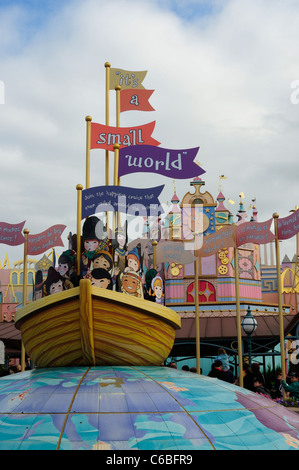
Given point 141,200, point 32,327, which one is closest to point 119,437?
point 32,327

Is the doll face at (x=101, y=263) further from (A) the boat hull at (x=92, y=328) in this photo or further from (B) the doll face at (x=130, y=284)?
(A) the boat hull at (x=92, y=328)

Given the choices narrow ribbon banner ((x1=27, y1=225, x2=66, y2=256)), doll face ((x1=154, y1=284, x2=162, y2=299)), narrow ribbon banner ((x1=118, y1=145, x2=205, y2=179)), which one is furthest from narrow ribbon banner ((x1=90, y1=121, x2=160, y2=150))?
doll face ((x1=154, y1=284, x2=162, y2=299))

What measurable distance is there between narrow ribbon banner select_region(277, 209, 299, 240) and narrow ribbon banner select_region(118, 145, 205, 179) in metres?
4.01

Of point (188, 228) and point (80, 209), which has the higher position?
point (188, 228)

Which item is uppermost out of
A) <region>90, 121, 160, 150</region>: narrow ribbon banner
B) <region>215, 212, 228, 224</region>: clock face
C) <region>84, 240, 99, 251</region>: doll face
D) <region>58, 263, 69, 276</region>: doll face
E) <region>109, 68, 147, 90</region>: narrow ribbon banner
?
<region>109, 68, 147, 90</region>: narrow ribbon banner

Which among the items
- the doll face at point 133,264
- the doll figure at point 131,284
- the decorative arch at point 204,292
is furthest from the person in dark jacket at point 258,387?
the decorative arch at point 204,292

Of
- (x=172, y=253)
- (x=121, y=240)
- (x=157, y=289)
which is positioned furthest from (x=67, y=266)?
(x=172, y=253)

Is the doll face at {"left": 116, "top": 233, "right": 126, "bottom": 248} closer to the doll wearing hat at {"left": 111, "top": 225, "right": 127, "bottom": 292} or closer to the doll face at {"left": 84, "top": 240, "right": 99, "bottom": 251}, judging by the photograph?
the doll wearing hat at {"left": 111, "top": 225, "right": 127, "bottom": 292}

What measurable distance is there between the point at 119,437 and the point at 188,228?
22.5 metres

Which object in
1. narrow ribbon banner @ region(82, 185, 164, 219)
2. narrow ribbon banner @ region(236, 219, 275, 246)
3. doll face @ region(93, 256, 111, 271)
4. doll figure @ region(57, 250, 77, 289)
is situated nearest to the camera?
doll face @ region(93, 256, 111, 271)

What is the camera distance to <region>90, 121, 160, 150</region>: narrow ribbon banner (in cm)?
1235

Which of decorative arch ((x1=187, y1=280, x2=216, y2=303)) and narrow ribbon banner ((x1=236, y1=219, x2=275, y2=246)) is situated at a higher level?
narrow ribbon banner ((x1=236, y1=219, x2=275, y2=246))
